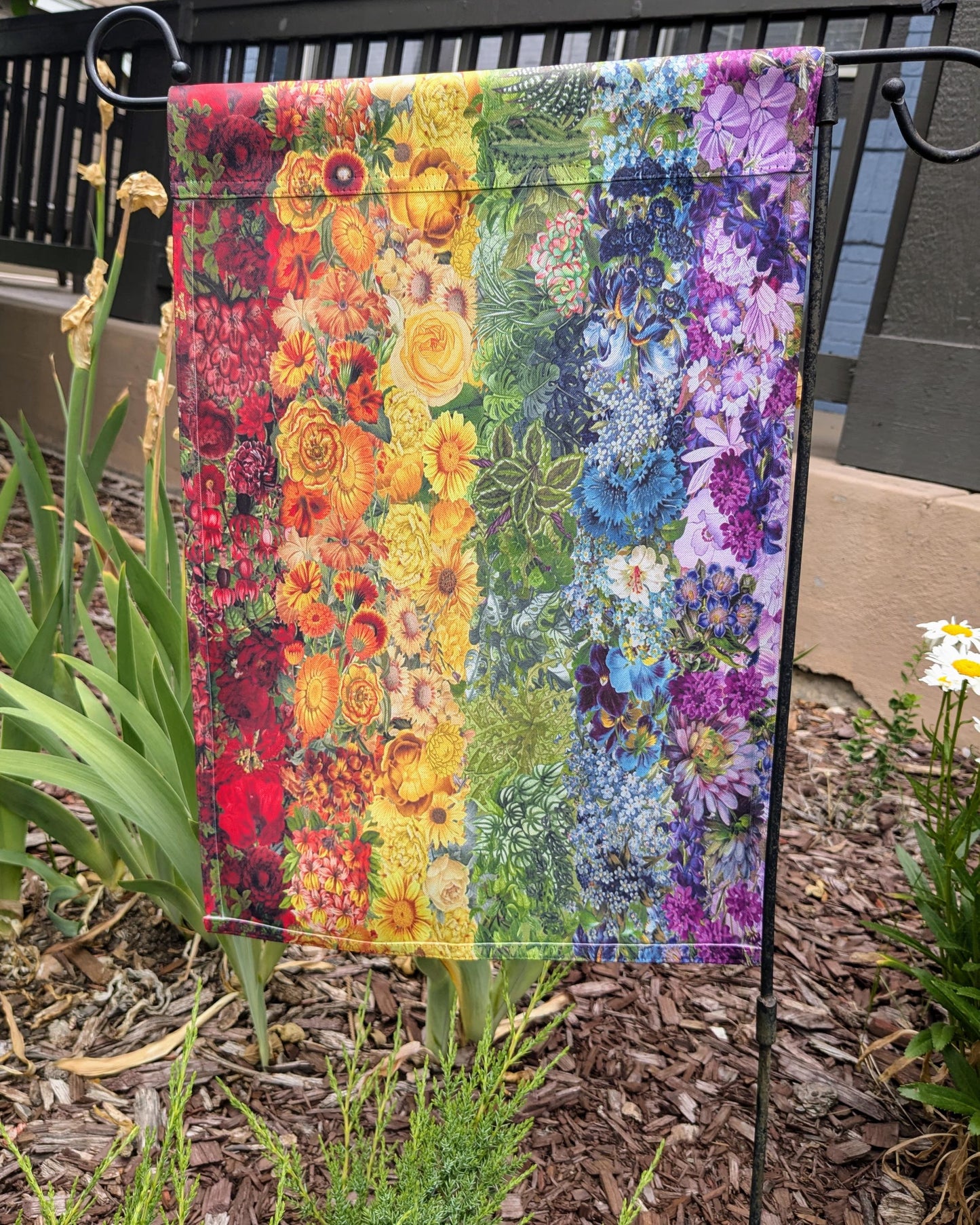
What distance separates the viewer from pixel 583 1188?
126 cm

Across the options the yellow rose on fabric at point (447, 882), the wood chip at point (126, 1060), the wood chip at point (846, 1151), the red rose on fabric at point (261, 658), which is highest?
the red rose on fabric at point (261, 658)

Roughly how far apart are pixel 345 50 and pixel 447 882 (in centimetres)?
692

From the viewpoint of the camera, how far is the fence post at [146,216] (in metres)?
4.25

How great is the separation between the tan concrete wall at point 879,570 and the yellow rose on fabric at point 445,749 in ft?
5.37

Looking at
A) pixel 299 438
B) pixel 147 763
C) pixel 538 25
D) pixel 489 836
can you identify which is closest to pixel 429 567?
pixel 299 438

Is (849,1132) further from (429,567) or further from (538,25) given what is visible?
(538,25)

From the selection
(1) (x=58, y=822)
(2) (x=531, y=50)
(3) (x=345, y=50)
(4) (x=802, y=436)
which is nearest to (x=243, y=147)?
(4) (x=802, y=436)

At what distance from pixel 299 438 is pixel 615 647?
0.43 meters

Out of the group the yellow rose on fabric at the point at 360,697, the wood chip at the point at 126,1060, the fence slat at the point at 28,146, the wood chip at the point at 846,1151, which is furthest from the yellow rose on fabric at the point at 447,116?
the fence slat at the point at 28,146

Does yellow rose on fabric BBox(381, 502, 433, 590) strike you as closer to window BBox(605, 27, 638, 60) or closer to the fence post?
window BBox(605, 27, 638, 60)

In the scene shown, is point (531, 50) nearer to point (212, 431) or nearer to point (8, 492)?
point (8, 492)

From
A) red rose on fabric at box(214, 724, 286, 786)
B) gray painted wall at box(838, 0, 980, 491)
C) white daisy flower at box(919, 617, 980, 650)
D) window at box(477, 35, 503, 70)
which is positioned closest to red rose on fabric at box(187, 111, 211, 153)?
red rose on fabric at box(214, 724, 286, 786)

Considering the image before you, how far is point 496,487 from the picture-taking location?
1.09m

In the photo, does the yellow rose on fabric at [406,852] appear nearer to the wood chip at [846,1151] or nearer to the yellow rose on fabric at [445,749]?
the yellow rose on fabric at [445,749]
